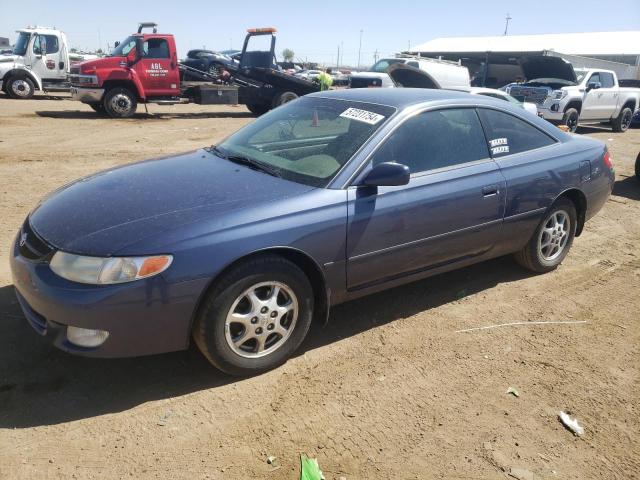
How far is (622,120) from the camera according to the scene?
16.7 m

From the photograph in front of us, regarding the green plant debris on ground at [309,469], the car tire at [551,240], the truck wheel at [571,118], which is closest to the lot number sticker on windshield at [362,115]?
the car tire at [551,240]

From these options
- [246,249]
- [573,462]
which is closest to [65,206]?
[246,249]

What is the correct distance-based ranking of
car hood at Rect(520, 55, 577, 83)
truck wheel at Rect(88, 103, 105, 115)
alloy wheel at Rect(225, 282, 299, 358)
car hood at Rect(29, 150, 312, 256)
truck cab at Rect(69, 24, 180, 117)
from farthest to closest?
car hood at Rect(520, 55, 577, 83) < truck wheel at Rect(88, 103, 105, 115) < truck cab at Rect(69, 24, 180, 117) < alloy wheel at Rect(225, 282, 299, 358) < car hood at Rect(29, 150, 312, 256)

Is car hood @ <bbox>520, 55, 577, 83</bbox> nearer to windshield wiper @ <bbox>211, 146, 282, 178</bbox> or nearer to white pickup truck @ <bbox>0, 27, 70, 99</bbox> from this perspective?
windshield wiper @ <bbox>211, 146, 282, 178</bbox>

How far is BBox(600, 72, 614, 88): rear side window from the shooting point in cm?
1573

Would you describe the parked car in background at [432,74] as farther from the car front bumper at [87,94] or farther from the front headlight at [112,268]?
the front headlight at [112,268]

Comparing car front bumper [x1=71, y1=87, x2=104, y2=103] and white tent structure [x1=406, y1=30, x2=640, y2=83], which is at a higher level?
white tent structure [x1=406, y1=30, x2=640, y2=83]

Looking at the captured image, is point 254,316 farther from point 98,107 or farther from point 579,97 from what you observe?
point 579,97

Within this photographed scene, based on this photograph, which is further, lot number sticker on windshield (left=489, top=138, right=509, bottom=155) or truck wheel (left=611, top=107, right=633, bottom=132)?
truck wheel (left=611, top=107, right=633, bottom=132)

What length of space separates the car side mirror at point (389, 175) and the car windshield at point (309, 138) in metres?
0.23

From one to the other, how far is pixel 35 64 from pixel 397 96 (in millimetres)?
16893

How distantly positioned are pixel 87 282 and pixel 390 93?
8.45ft

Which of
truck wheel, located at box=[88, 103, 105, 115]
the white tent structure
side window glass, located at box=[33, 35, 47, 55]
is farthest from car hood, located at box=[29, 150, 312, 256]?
the white tent structure

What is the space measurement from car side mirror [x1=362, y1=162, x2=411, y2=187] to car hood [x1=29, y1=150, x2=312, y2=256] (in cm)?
42
